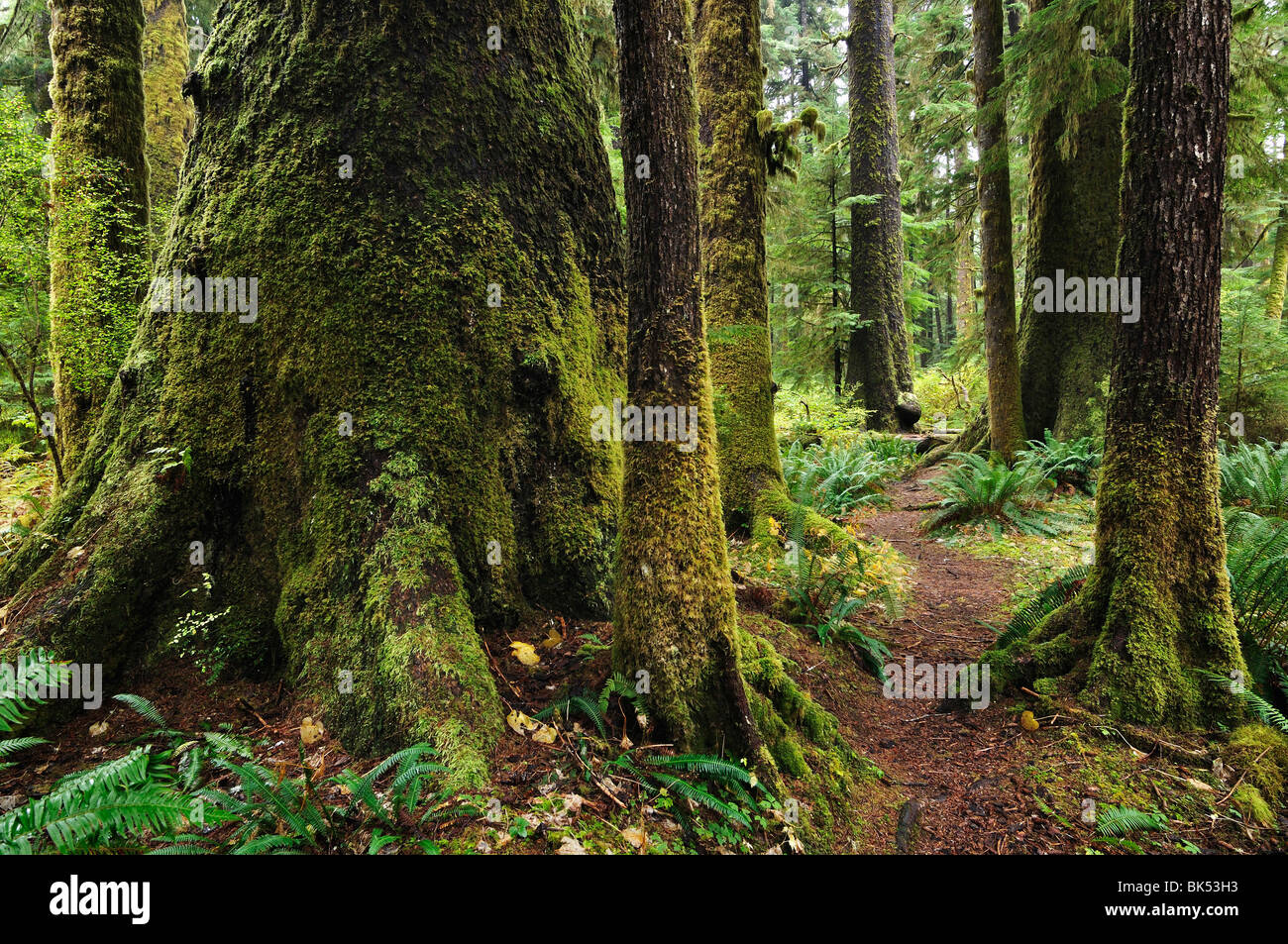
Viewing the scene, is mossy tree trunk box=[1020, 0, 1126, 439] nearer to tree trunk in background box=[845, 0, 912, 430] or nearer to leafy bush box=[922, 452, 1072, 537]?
leafy bush box=[922, 452, 1072, 537]

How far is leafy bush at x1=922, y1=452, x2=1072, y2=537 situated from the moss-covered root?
17.6ft

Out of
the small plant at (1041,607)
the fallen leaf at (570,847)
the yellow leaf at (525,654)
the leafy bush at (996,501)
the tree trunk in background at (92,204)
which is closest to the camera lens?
the fallen leaf at (570,847)

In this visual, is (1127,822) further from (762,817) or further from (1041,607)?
(1041,607)

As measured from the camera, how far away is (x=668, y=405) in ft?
10.7

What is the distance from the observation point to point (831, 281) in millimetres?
15180

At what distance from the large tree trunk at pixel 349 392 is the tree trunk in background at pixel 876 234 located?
446 inches

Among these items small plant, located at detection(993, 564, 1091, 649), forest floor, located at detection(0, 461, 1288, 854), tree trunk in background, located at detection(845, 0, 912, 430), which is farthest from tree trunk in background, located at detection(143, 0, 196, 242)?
small plant, located at detection(993, 564, 1091, 649)

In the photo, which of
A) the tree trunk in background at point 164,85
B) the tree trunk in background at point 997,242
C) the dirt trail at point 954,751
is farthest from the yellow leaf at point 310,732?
the tree trunk in background at point 164,85

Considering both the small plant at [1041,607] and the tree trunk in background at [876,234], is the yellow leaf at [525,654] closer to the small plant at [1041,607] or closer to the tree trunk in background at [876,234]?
the small plant at [1041,607]

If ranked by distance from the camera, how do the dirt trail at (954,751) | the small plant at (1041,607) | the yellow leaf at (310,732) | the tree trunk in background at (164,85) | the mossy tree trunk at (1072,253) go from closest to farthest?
the yellow leaf at (310,732)
the dirt trail at (954,751)
the small plant at (1041,607)
the mossy tree trunk at (1072,253)
the tree trunk in background at (164,85)

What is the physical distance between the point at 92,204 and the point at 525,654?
5.78 meters

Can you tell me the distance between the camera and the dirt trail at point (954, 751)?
3.30 metres

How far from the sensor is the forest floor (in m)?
2.60
